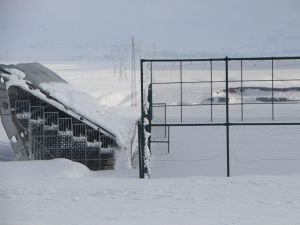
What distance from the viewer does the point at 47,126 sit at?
1338 cm

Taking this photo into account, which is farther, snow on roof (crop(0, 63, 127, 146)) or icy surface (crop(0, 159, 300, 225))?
snow on roof (crop(0, 63, 127, 146))

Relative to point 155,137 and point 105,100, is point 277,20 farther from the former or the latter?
point 155,137

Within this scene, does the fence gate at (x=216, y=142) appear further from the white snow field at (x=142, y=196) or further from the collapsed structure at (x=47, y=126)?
the collapsed structure at (x=47, y=126)

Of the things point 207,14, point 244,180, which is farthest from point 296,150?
point 207,14

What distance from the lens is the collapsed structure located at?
13.2 meters

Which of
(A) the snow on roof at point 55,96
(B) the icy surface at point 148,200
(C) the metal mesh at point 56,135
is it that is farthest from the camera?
(C) the metal mesh at point 56,135

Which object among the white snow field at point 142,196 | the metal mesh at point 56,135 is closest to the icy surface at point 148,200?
the white snow field at point 142,196

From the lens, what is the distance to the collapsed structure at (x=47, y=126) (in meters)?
13.2

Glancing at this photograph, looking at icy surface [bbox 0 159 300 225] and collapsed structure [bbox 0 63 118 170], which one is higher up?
collapsed structure [bbox 0 63 118 170]

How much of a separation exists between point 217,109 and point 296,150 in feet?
49.6

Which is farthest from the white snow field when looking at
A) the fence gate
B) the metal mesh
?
the metal mesh

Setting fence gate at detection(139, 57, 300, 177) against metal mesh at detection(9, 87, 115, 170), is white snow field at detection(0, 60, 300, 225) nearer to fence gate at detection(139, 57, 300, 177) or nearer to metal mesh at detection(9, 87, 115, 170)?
fence gate at detection(139, 57, 300, 177)

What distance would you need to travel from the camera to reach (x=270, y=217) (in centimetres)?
695

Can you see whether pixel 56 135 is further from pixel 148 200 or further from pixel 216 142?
pixel 216 142
